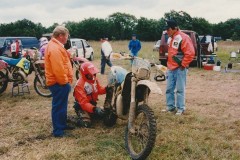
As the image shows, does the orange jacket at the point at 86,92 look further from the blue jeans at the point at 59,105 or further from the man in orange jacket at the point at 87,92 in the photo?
the blue jeans at the point at 59,105

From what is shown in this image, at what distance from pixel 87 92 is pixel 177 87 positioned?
A: 1895 millimetres

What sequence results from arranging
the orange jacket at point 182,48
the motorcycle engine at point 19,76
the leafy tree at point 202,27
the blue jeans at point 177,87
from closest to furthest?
1. the orange jacket at point 182,48
2. the blue jeans at point 177,87
3. the motorcycle engine at point 19,76
4. the leafy tree at point 202,27

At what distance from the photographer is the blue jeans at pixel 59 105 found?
18.0 ft

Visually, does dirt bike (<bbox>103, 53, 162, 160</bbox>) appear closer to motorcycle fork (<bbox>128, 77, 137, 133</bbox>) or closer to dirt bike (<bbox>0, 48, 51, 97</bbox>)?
motorcycle fork (<bbox>128, 77, 137, 133</bbox>)

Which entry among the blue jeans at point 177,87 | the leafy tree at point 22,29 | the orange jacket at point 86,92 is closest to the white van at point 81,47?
the blue jeans at point 177,87

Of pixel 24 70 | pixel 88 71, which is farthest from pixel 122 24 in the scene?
pixel 88 71

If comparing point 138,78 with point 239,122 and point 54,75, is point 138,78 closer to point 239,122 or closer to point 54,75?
point 54,75

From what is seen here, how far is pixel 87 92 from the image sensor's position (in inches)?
241

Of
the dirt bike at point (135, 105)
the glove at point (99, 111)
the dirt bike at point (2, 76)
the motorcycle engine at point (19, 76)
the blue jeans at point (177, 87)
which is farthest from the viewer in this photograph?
the motorcycle engine at point (19, 76)

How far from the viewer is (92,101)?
629 cm

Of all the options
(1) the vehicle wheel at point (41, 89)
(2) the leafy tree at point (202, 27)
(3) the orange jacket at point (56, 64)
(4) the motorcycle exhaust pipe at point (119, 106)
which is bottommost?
(1) the vehicle wheel at point (41, 89)

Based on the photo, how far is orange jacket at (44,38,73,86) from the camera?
527 centimetres

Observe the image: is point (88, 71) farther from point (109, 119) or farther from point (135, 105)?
point (135, 105)

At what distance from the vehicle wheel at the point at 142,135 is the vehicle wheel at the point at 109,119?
841 mm
